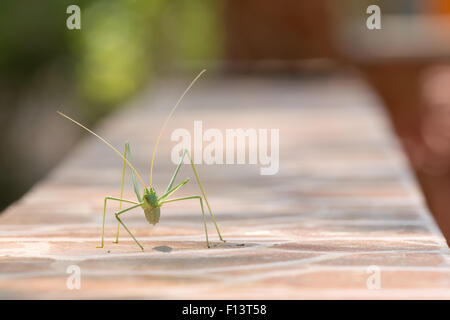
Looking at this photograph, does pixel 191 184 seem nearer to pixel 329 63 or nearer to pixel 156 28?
pixel 329 63

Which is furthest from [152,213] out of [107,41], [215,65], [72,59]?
[107,41]

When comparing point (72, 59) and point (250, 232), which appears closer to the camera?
point (250, 232)

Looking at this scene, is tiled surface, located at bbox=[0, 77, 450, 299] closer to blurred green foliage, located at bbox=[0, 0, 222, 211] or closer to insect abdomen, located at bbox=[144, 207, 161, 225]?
insect abdomen, located at bbox=[144, 207, 161, 225]

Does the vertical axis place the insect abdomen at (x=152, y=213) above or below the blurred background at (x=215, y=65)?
below

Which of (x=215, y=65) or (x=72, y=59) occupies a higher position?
(x=72, y=59)

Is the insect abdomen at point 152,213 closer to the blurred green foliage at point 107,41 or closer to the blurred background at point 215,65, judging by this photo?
the blurred background at point 215,65

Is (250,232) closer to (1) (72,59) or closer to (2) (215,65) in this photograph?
(2) (215,65)

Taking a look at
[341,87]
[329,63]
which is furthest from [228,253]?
[329,63]

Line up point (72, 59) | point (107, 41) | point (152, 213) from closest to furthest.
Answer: point (152, 213)
point (72, 59)
point (107, 41)

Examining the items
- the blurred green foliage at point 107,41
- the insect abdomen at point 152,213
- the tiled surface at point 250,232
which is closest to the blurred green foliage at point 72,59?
the blurred green foliage at point 107,41
